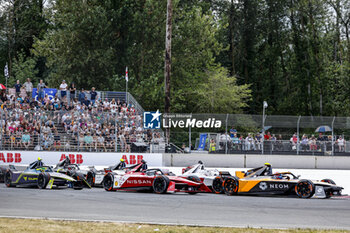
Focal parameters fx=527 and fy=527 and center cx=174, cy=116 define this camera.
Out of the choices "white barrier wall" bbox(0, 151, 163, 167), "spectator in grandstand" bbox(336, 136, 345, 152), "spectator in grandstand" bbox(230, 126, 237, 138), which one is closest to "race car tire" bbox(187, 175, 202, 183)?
"white barrier wall" bbox(0, 151, 163, 167)

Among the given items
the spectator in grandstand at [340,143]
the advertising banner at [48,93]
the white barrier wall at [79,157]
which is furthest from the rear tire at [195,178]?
the advertising banner at [48,93]

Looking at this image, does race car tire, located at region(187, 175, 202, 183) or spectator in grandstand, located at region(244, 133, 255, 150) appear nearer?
race car tire, located at region(187, 175, 202, 183)

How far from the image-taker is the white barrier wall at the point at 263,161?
28875mm

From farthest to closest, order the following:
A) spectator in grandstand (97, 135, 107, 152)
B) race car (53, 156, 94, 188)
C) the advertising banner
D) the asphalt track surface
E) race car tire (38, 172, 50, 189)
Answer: the advertising banner < spectator in grandstand (97, 135, 107, 152) < race car (53, 156, 94, 188) < race car tire (38, 172, 50, 189) < the asphalt track surface

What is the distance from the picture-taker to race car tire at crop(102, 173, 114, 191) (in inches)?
705

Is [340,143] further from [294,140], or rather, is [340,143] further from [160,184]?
[160,184]

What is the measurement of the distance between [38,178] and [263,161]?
14.2 metres

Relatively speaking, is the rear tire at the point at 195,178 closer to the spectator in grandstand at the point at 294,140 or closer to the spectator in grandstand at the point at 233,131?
the spectator in grandstand at the point at 233,131

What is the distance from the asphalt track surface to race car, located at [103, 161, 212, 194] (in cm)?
31

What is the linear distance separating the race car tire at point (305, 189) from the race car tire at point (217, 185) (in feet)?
8.09

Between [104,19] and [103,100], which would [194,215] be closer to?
[103,100]

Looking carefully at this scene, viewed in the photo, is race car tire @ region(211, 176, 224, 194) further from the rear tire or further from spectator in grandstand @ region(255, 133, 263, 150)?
spectator in grandstand @ region(255, 133, 263, 150)

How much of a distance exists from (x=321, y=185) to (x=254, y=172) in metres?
2.11

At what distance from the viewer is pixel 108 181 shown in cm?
1809
